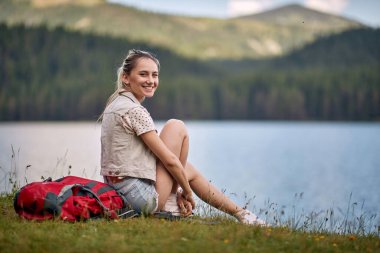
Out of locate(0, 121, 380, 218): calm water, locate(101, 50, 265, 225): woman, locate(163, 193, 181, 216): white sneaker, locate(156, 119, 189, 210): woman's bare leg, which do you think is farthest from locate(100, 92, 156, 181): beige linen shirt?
locate(0, 121, 380, 218): calm water

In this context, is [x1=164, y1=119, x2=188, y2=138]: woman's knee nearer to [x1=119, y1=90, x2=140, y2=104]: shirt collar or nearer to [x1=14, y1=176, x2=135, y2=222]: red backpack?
[x1=119, y1=90, x2=140, y2=104]: shirt collar

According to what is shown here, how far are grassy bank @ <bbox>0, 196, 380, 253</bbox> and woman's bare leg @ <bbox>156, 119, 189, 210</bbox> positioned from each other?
36 cm

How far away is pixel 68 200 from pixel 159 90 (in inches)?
5214

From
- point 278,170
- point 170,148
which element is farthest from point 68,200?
point 278,170

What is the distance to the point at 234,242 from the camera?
556 centimetres

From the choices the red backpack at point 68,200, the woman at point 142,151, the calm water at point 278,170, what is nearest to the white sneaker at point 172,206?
the woman at point 142,151

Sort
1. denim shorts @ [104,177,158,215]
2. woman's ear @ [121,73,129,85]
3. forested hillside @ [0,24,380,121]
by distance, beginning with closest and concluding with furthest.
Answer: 1. denim shorts @ [104,177,158,215]
2. woman's ear @ [121,73,129,85]
3. forested hillside @ [0,24,380,121]

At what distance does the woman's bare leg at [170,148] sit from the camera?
6605 millimetres

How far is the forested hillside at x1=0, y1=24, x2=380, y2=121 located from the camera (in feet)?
417

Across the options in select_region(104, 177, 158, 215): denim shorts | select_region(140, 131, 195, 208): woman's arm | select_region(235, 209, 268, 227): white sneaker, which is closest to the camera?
select_region(140, 131, 195, 208): woman's arm

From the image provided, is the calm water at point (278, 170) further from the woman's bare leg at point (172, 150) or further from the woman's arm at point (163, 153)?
the woman's arm at point (163, 153)

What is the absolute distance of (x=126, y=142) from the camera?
643 centimetres

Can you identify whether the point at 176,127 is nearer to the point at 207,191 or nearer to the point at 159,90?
the point at 207,191

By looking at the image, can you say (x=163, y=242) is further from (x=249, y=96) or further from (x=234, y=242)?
(x=249, y=96)
